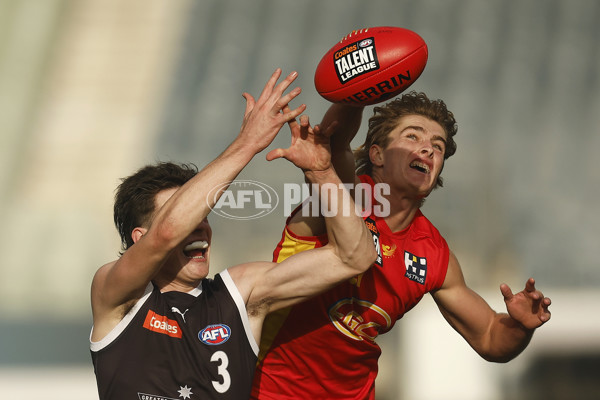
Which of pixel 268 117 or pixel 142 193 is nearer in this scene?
pixel 268 117

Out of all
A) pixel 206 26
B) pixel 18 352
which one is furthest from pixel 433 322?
pixel 206 26

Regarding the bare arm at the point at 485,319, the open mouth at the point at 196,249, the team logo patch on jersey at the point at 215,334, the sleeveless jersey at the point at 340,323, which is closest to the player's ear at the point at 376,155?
the sleeveless jersey at the point at 340,323

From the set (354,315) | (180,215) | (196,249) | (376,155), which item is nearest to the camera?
(180,215)

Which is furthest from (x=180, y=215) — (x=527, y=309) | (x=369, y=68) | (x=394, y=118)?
(x=527, y=309)

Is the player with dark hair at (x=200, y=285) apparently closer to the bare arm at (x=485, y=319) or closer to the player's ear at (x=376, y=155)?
the player's ear at (x=376, y=155)

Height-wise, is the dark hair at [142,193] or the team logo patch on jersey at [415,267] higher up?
the dark hair at [142,193]

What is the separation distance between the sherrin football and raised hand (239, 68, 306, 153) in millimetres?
228

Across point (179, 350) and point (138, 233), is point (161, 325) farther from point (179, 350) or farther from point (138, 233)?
point (138, 233)

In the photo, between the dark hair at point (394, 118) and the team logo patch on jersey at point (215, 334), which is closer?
the team logo patch on jersey at point (215, 334)

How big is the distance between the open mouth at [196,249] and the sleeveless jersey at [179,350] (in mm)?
149

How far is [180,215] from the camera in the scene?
2395mm

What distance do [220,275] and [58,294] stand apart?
4050 millimetres

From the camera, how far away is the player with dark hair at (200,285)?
2.45m

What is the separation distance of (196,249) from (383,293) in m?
0.86
